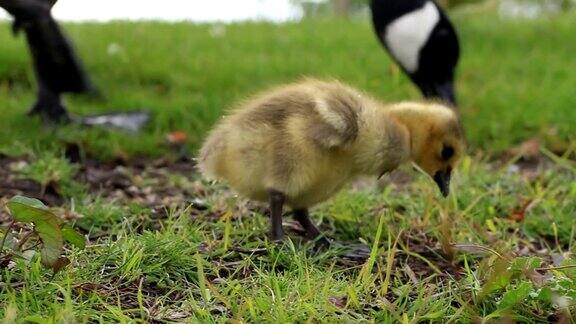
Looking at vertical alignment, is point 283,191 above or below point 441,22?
above

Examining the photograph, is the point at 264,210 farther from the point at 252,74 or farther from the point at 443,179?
the point at 252,74

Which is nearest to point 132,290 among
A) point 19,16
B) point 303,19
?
point 19,16

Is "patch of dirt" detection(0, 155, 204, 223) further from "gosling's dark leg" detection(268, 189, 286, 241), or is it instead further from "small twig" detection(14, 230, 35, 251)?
"small twig" detection(14, 230, 35, 251)

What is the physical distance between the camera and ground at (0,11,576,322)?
8.10 ft

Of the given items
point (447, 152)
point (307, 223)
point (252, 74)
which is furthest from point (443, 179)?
point (252, 74)

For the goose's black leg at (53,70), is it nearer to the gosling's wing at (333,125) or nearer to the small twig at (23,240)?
the gosling's wing at (333,125)

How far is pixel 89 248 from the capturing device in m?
2.86

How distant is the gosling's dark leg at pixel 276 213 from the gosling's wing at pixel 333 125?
0.72 ft

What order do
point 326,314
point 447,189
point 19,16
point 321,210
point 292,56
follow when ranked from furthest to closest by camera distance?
point 292,56, point 19,16, point 321,210, point 447,189, point 326,314

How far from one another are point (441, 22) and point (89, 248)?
3590 millimetres

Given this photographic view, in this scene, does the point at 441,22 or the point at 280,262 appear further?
the point at 441,22

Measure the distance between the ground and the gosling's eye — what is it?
0.16 m

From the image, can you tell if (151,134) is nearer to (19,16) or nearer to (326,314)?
(19,16)

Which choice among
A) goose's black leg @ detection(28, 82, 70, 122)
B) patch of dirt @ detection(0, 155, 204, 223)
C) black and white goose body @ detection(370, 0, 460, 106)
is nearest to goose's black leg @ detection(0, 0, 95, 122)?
goose's black leg @ detection(28, 82, 70, 122)
